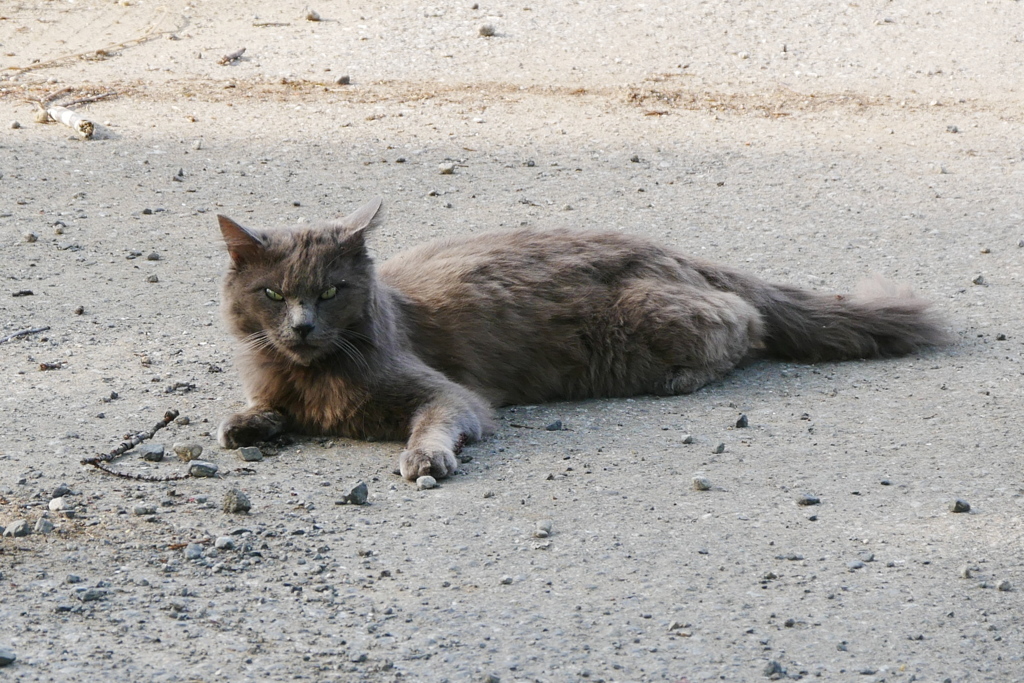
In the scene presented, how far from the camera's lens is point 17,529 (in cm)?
362

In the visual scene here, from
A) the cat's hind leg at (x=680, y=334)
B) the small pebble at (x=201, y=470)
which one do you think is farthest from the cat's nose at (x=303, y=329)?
the cat's hind leg at (x=680, y=334)

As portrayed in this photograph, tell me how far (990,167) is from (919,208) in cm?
136

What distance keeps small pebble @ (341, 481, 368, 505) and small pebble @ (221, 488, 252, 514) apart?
12.9 inches

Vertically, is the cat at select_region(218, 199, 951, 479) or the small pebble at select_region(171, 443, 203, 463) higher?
the cat at select_region(218, 199, 951, 479)

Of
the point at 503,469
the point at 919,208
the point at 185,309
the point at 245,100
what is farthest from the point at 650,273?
the point at 245,100

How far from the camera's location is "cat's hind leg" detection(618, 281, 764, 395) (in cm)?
533

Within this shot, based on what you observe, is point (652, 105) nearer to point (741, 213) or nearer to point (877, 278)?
point (741, 213)

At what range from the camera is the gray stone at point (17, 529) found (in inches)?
142

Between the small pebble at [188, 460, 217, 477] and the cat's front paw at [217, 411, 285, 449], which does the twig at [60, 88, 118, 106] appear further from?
the small pebble at [188, 460, 217, 477]

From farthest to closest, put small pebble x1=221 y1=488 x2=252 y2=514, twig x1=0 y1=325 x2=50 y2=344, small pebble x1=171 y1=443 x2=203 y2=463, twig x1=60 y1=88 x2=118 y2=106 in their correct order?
twig x1=60 y1=88 x2=118 y2=106 → twig x1=0 y1=325 x2=50 y2=344 → small pebble x1=171 y1=443 x2=203 y2=463 → small pebble x1=221 y1=488 x2=252 y2=514

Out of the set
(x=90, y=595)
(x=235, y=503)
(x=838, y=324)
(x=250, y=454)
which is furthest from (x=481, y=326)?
(x=90, y=595)

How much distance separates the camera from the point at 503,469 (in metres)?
4.31

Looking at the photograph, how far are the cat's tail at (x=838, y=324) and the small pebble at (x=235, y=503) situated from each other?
277 centimetres

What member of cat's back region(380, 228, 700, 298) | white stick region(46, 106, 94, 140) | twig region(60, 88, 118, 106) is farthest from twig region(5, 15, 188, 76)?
cat's back region(380, 228, 700, 298)
